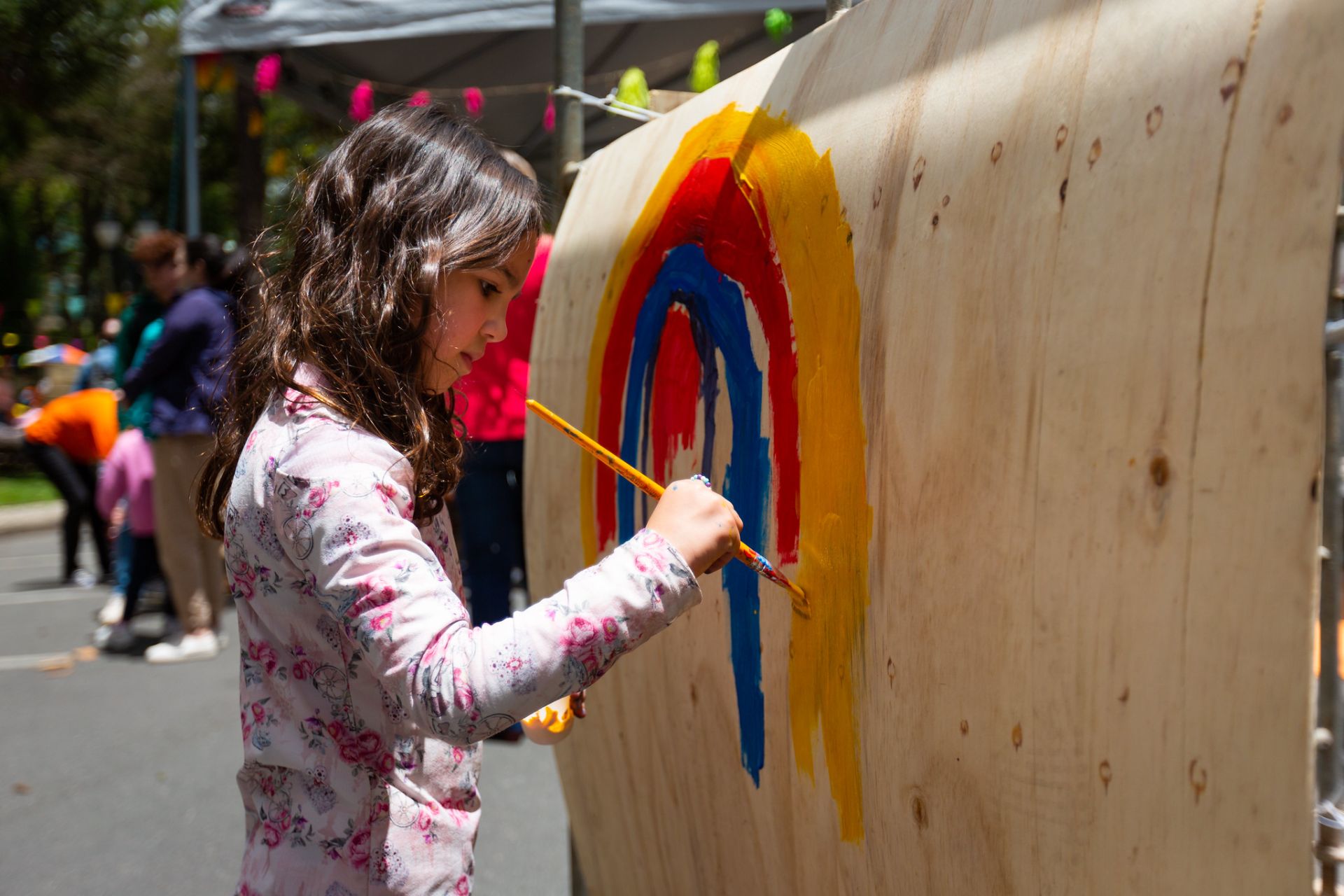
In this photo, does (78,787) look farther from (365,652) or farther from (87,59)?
(87,59)

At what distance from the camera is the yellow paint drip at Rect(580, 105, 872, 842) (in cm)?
120

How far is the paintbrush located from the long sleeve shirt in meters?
3.49

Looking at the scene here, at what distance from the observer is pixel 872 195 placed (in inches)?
47.0

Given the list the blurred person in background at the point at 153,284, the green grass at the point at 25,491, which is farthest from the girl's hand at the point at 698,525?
the green grass at the point at 25,491

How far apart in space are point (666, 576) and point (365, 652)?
0.90 ft

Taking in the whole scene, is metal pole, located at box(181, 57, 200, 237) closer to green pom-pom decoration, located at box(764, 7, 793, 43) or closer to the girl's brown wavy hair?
green pom-pom decoration, located at box(764, 7, 793, 43)

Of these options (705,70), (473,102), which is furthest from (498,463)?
(473,102)

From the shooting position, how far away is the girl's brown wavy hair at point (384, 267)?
1164 mm

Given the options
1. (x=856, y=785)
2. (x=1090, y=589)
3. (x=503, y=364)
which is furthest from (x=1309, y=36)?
(x=503, y=364)

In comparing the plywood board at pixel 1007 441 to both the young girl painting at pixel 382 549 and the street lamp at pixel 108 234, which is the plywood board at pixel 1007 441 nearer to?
the young girl painting at pixel 382 549

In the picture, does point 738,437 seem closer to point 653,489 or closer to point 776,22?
point 653,489

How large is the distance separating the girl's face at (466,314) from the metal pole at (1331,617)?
74cm

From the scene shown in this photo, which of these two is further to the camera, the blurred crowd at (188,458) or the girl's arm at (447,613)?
the blurred crowd at (188,458)

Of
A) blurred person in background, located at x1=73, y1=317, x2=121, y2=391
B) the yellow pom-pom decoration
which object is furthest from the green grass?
the yellow pom-pom decoration
